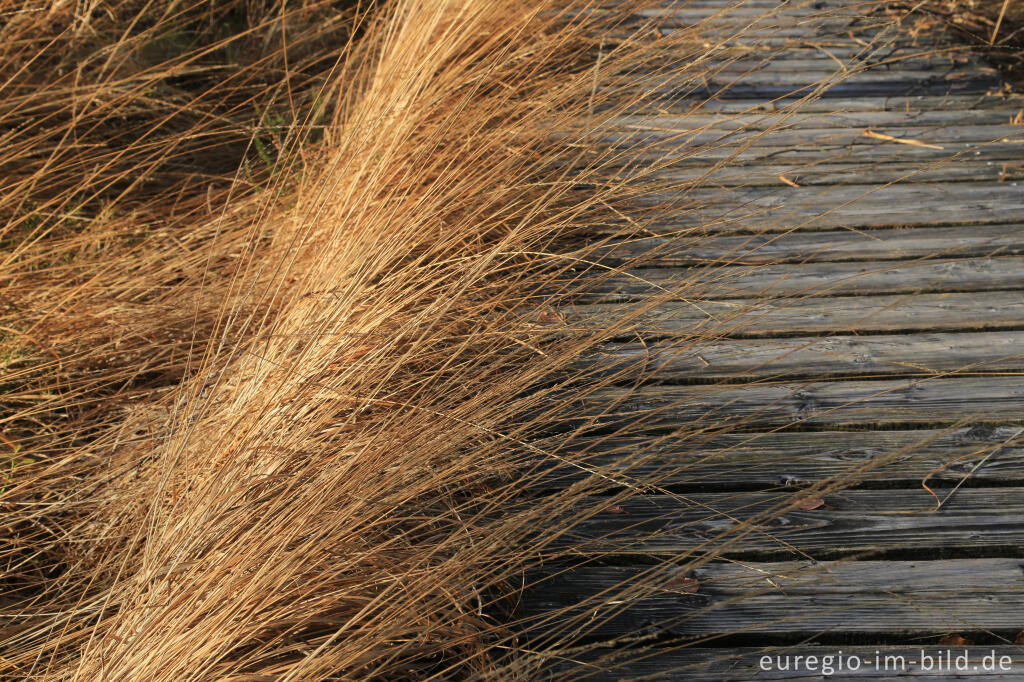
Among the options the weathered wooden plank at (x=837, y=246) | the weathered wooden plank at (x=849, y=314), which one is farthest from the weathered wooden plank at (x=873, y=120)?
the weathered wooden plank at (x=849, y=314)

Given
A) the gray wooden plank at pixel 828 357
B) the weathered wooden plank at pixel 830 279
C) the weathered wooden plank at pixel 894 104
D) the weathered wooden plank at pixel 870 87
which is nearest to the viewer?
the gray wooden plank at pixel 828 357

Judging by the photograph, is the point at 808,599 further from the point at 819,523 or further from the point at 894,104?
the point at 894,104

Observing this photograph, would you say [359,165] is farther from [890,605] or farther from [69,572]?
[890,605]

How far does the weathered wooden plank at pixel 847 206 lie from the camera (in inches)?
96.9

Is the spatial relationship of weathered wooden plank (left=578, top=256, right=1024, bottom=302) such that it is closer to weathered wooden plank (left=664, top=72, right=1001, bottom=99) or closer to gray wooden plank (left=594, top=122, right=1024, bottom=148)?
gray wooden plank (left=594, top=122, right=1024, bottom=148)

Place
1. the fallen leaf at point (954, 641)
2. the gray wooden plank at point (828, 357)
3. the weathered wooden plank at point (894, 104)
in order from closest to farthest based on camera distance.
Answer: the fallen leaf at point (954, 641) < the gray wooden plank at point (828, 357) < the weathered wooden plank at point (894, 104)

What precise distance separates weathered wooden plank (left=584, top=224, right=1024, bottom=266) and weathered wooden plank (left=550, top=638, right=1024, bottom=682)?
3.79ft

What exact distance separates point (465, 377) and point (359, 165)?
889 millimetres

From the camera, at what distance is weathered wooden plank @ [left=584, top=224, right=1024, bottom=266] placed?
2339 mm

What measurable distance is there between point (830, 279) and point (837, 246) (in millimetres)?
156

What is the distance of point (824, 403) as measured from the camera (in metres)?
1.89

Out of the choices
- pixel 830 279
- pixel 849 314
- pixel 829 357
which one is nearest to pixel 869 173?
pixel 830 279

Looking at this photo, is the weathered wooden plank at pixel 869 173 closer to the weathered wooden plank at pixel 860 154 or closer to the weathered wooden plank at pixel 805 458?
the weathered wooden plank at pixel 860 154

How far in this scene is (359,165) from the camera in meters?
2.32
